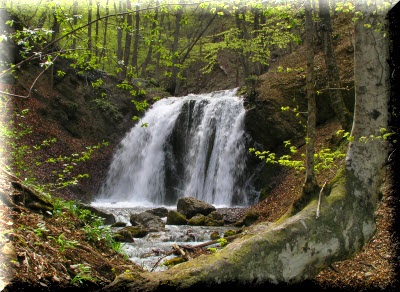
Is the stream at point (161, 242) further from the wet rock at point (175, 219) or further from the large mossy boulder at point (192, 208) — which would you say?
the large mossy boulder at point (192, 208)

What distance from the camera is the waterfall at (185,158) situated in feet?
49.5

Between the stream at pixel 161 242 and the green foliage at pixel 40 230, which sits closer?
the green foliage at pixel 40 230

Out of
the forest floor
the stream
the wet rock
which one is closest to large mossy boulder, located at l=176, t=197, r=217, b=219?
the wet rock

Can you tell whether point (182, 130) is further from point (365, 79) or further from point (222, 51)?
point (222, 51)

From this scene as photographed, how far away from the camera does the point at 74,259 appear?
4020 millimetres

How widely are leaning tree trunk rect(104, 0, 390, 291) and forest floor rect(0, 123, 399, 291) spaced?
19.1 inches

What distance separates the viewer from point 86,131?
18.9 meters

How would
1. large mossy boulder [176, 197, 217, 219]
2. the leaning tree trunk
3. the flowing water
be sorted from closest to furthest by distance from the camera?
the leaning tree trunk
large mossy boulder [176, 197, 217, 219]
the flowing water

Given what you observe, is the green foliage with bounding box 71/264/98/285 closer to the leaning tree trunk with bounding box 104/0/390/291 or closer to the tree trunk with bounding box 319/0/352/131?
the leaning tree trunk with bounding box 104/0/390/291

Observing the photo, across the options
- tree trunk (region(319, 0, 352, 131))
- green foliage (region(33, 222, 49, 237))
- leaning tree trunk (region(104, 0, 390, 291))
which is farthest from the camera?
tree trunk (region(319, 0, 352, 131))

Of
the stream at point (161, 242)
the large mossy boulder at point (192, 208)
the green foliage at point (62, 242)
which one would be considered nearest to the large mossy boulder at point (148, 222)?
the stream at point (161, 242)

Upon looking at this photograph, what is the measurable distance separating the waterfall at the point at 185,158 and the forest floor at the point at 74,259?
9.39 metres

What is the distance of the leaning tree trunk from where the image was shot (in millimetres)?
3340

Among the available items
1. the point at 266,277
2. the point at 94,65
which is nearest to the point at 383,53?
the point at 266,277
